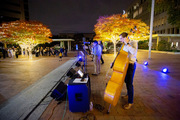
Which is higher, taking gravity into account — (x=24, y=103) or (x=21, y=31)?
(x=21, y=31)

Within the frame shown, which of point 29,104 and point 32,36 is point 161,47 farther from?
point 29,104

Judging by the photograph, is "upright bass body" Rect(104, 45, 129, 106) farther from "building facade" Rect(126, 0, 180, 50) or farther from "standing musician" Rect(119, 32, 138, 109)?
"building facade" Rect(126, 0, 180, 50)

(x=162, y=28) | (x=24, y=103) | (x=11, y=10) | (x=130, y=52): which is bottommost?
(x=24, y=103)

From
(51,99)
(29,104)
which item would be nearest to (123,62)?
(51,99)

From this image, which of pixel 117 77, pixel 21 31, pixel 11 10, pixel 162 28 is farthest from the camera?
pixel 11 10

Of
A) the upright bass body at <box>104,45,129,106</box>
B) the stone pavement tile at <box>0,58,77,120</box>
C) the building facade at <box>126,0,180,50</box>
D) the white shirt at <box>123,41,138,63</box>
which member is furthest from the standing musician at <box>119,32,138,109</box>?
the building facade at <box>126,0,180,50</box>

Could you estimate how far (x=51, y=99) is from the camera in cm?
378

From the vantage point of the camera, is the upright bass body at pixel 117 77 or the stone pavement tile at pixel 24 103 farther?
the stone pavement tile at pixel 24 103

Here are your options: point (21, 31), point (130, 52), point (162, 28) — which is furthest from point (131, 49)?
point (162, 28)

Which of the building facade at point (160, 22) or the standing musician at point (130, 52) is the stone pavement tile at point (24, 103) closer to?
the standing musician at point (130, 52)

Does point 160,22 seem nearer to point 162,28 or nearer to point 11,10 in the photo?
point 162,28

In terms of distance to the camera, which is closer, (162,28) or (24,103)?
(24,103)

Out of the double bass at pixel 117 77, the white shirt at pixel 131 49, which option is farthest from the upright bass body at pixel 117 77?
the white shirt at pixel 131 49

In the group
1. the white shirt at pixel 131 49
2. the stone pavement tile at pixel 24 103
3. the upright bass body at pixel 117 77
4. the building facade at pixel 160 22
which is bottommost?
the stone pavement tile at pixel 24 103
